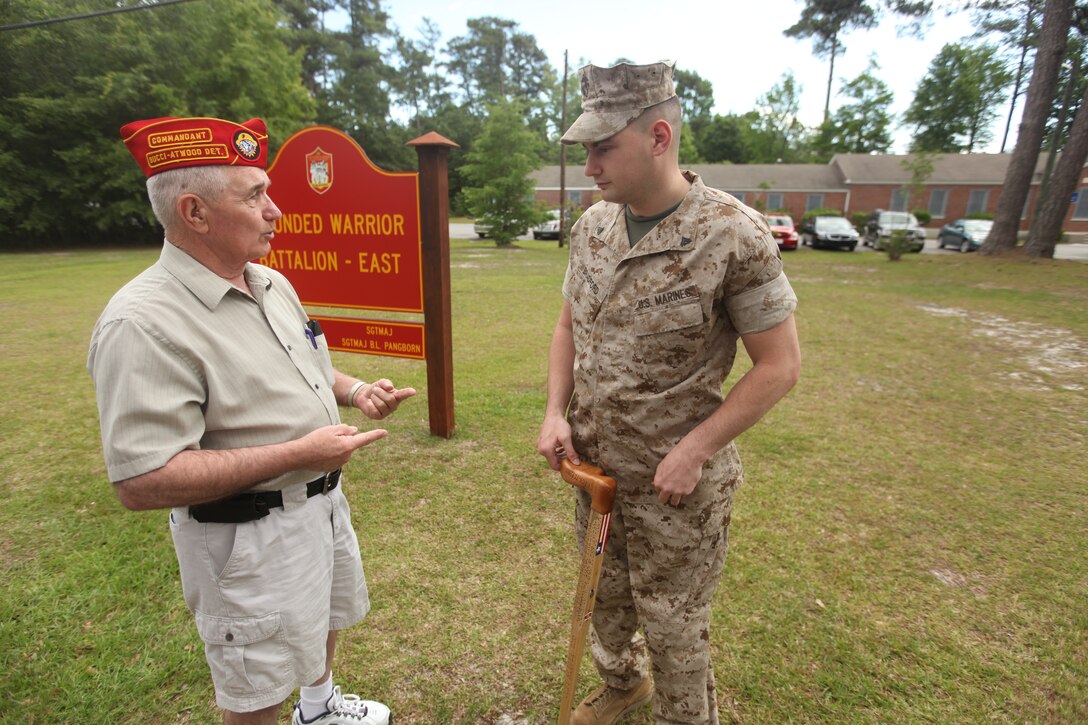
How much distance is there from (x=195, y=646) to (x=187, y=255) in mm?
1893

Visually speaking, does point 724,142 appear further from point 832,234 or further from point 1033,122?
point 1033,122

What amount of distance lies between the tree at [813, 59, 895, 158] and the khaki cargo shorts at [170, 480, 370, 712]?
54682 millimetres

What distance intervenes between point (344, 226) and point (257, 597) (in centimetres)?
329

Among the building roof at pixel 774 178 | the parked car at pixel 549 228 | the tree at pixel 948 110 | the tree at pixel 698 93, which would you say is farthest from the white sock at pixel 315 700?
the tree at pixel 698 93

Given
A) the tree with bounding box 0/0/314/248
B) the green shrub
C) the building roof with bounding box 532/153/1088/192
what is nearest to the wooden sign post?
the green shrub

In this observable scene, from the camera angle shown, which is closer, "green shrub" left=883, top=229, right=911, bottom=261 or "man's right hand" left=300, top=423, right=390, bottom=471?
"man's right hand" left=300, top=423, right=390, bottom=471

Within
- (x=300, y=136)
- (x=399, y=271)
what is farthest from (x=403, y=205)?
(x=300, y=136)

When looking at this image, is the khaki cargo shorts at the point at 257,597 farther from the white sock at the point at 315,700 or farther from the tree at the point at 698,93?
the tree at the point at 698,93

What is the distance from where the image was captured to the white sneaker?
6.49 feet

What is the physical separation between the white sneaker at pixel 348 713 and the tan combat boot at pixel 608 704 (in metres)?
0.70

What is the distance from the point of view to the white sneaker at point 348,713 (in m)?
1.98

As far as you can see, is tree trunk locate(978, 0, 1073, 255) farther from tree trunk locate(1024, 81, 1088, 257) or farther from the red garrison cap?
the red garrison cap

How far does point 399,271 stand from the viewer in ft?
13.9

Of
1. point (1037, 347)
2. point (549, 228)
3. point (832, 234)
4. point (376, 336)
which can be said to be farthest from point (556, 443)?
point (549, 228)
